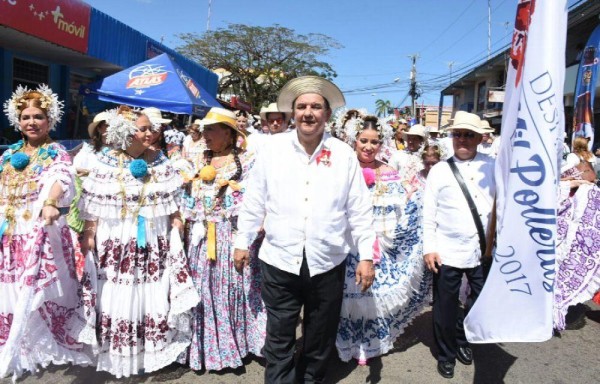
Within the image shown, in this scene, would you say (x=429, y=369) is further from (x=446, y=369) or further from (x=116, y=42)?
(x=116, y=42)

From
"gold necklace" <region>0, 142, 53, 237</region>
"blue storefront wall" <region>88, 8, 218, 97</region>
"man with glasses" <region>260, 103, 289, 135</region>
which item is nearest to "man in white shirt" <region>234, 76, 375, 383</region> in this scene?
"gold necklace" <region>0, 142, 53, 237</region>

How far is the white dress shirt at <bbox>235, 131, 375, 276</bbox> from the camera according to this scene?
99.5 inches

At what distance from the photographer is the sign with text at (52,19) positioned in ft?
25.9

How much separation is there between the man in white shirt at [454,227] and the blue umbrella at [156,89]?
5.35m

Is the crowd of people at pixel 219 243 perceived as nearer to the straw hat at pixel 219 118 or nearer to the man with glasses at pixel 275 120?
the straw hat at pixel 219 118

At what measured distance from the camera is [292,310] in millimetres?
2678

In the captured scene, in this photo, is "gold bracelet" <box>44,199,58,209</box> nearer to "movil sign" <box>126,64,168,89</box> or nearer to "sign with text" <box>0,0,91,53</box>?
"movil sign" <box>126,64,168,89</box>

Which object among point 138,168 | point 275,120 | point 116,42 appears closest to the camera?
point 138,168

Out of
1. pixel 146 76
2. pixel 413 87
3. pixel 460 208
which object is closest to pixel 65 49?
pixel 146 76

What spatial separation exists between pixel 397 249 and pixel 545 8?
1.99 m

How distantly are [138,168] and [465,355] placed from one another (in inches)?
112

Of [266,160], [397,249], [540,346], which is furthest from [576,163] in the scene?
[266,160]

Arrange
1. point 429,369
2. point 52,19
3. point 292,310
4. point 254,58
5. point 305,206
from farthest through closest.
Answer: point 254,58, point 52,19, point 429,369, point 292,310, point 305,206

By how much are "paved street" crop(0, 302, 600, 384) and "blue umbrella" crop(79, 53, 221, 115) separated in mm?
5217
